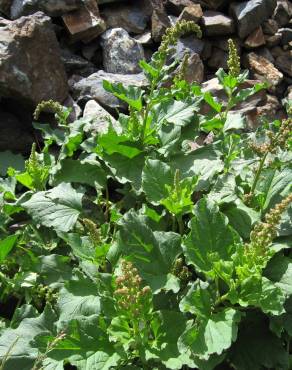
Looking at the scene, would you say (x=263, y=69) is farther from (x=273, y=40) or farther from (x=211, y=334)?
(x=211, y=334)

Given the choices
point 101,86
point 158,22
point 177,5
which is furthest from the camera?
point 177,5

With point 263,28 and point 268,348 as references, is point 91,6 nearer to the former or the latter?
point 263,28

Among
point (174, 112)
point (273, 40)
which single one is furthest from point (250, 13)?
point (174, 112)

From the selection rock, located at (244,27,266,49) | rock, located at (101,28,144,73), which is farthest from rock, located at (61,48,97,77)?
rock, located at (244,27,266,49)

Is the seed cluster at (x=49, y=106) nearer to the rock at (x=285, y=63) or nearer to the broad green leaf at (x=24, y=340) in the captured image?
the broad green leaf at (x=24, y=340)

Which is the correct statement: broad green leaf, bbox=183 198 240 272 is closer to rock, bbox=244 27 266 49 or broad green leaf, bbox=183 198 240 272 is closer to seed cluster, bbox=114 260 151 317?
seed cluster, bbox=114 260 151 317

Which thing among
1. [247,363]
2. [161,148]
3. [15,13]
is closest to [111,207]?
[161,148]
